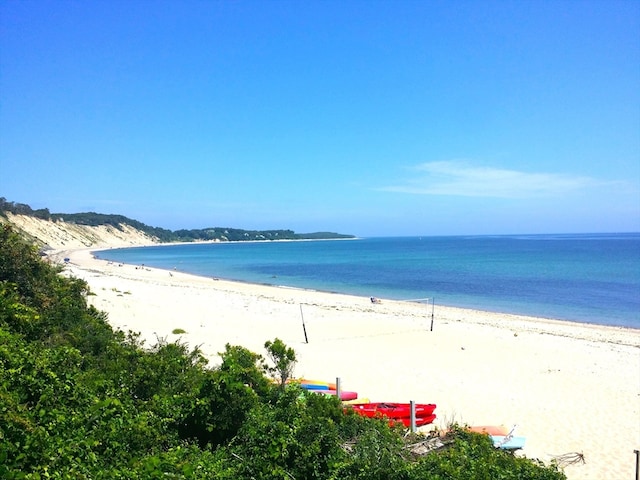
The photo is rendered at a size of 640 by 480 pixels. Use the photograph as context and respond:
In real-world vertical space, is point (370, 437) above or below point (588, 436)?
above

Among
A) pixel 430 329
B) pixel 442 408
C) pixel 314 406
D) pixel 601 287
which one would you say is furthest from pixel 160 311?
pixel 601 287

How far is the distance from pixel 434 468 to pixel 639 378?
14.5m

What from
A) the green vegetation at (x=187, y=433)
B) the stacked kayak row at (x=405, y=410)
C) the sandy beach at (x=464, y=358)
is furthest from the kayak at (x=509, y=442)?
the green vegetation at (x=187, y=433)

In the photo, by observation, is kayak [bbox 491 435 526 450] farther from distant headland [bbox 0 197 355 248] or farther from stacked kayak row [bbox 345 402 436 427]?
distant headland [bbox 0 197 355 248]

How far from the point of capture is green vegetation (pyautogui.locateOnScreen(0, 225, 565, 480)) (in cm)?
→ 382

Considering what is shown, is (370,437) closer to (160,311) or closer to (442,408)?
(442,408)

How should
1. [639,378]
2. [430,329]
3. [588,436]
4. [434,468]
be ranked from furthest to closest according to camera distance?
[430,329] → [639,378] → [588,436] → [434,468]

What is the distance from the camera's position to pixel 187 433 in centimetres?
583

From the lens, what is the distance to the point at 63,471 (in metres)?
3.46

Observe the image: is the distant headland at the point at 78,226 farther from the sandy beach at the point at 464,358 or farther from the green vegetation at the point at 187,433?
the green vegetation at the point at 187,433

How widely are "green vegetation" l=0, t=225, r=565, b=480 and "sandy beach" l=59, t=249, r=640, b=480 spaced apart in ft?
17.4

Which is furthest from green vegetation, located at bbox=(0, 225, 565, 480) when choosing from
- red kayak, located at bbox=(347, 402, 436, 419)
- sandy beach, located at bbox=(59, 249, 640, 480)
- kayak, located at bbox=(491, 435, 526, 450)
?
sandy beach, located at bbox=(59, 249, 640, 480)

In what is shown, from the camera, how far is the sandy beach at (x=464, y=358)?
10.6 metres

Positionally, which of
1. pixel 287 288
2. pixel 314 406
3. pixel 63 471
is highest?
pixel 63 471
